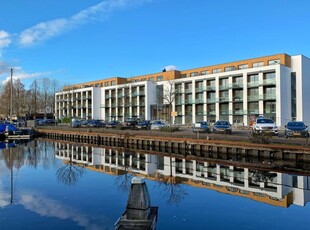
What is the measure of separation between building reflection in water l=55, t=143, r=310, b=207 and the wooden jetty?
3687mm

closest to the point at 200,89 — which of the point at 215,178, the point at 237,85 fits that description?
the point at 237,85

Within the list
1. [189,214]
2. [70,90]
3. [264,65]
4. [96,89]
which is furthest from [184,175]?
[70,90]

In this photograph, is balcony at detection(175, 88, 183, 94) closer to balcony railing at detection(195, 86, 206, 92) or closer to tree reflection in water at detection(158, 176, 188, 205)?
balcony railing at detection(195, 86, 206, 92)

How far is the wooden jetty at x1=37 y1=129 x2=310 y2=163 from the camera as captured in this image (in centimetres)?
2214

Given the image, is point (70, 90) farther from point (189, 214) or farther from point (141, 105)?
point (189, 214)

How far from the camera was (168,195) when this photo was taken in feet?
44.0

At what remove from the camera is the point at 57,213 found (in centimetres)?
1076

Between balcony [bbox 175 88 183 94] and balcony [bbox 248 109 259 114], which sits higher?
balcony [bbox 175 88 183 94]

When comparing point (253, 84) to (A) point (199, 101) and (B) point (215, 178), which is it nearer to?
(A) point (199, 101)

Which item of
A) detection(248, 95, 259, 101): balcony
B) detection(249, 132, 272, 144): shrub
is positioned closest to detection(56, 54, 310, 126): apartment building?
detection(248, 95, 259, 101): balcony

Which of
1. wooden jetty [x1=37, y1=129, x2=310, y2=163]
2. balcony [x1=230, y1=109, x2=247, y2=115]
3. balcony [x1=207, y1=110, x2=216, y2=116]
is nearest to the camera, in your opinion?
wooden jetty [x1=37, y1=129, x2=310, y2=163]

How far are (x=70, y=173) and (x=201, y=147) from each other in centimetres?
1334

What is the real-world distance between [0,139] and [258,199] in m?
49.5

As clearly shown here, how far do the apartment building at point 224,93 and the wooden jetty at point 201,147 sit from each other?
18.1m
